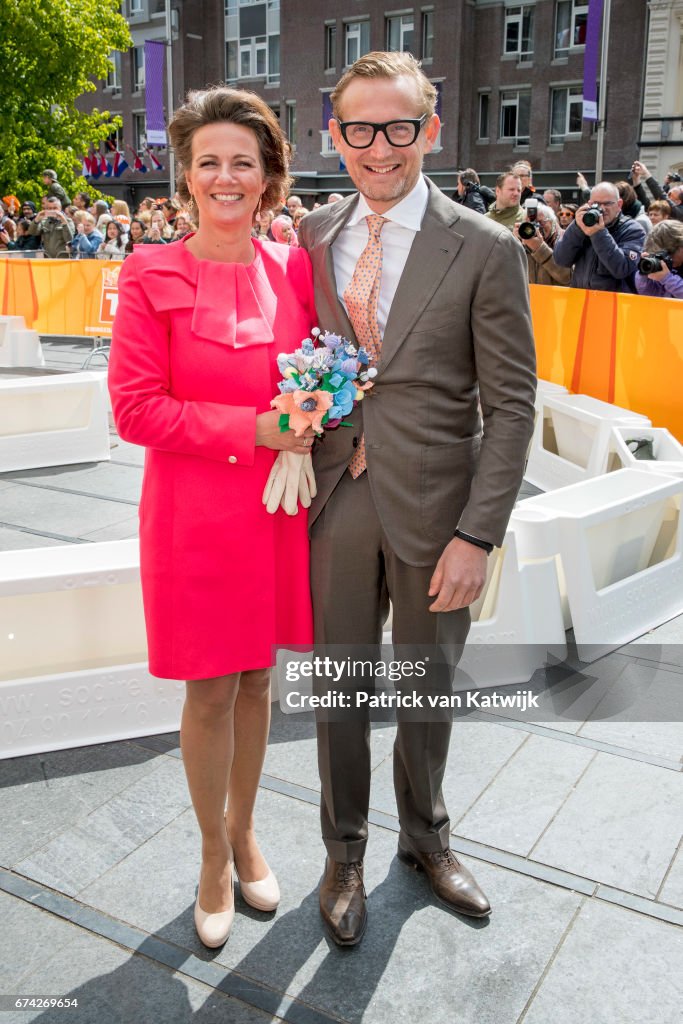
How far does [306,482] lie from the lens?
250 centimetres

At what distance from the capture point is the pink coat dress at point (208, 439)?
7.77 feet

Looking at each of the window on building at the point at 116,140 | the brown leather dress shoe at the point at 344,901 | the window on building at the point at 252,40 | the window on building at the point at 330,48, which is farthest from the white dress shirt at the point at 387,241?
the window on building at the point at 116,140

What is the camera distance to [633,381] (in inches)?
320

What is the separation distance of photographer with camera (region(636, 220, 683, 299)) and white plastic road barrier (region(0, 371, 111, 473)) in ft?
14.7

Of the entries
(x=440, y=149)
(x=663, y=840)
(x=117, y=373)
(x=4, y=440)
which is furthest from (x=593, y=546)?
(x=440, y=149)

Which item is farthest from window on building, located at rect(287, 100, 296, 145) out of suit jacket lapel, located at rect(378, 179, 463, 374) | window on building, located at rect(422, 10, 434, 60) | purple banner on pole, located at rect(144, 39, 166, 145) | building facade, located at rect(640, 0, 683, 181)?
suit jacket lapel, located at rect(378, 179, 463, 374)

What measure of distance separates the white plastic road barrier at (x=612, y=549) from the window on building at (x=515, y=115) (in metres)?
35.3

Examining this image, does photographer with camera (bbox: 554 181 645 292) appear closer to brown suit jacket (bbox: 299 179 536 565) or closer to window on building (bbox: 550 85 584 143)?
brown suit jacket (bbox: 299 179 536 565)

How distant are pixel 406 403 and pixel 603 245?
20.5 ft

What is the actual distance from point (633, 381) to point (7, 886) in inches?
261

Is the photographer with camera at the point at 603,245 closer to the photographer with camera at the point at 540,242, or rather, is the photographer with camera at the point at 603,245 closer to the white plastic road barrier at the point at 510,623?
the photographer with camera at the point at 540,242

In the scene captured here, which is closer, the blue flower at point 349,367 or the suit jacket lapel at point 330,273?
the blue flower at point 349,367

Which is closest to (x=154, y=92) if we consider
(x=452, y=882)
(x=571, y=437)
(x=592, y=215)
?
(x=592, y=215)
